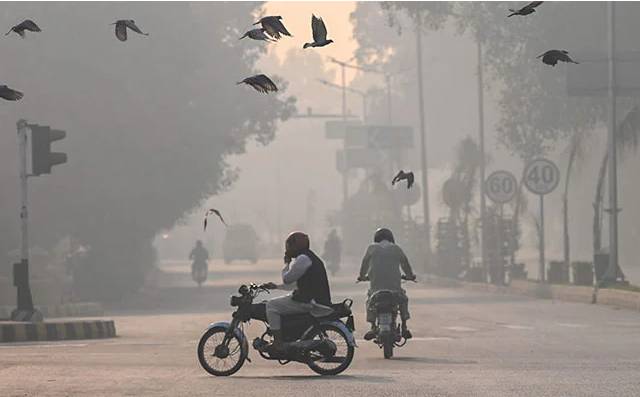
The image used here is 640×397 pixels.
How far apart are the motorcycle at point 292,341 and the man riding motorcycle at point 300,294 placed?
0.21 feet

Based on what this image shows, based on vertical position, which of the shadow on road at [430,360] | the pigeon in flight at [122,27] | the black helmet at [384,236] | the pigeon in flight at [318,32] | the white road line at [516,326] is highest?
the pigeon in flight at [122,27]

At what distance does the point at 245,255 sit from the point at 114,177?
5791cm

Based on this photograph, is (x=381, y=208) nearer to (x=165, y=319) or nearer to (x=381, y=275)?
(x=165, y=319)

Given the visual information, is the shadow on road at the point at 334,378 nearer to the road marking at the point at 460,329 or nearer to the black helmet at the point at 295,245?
the black helmet at the point at 295,245

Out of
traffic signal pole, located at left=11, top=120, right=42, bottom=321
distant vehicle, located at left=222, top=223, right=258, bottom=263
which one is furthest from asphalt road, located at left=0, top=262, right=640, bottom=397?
distant vehicle, located at left=222, top=223, right=258, bottom=263

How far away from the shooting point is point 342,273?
252ft

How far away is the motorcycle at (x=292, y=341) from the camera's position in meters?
17.9

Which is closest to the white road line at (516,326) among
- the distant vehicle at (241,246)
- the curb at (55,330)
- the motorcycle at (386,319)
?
the curb at (55,330)

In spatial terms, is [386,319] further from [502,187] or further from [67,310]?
[502,187]

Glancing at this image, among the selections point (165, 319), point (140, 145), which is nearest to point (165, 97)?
point (140, 145)

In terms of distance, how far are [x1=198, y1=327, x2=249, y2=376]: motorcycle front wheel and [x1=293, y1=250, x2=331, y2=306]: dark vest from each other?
809mm

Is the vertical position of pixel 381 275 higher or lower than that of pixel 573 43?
lower

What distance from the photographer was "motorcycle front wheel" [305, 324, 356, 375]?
17906 mm

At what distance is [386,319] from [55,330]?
7.67 meters
